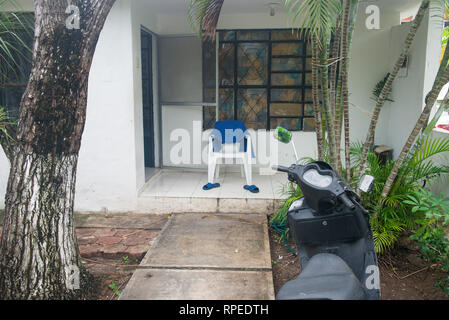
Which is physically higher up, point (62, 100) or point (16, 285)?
point (62, 100)

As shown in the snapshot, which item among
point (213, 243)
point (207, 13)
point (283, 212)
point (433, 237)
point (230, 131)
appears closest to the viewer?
point (433, 237)

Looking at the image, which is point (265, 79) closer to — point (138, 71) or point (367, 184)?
point (138, 71)

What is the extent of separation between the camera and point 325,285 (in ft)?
5.19

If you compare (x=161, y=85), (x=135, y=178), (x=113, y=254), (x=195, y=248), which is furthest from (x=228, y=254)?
(x=161, y=85)

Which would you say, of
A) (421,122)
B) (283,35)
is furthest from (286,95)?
(421,122)

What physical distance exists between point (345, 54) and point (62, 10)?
226 cm

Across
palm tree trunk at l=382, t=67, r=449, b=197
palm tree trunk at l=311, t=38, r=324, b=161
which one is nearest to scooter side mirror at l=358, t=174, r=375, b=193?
palm tree trunk at l=382, t=67, r=449, b=197

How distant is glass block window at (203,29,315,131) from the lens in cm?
568

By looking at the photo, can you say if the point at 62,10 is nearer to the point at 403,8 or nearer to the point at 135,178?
the point at 135,178

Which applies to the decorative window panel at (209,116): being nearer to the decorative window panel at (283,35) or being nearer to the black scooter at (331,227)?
the decorative window panel at (283,35)

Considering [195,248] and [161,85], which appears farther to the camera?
[161,85]

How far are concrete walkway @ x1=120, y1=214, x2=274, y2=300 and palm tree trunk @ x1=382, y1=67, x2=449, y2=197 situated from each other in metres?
1.26

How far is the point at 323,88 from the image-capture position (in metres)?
3.45

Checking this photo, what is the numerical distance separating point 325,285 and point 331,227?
1.51 feet
